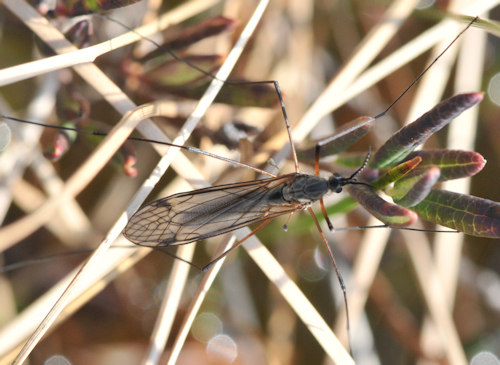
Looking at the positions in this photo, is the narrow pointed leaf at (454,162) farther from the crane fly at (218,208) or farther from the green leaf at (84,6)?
the green leaf at (84,6)

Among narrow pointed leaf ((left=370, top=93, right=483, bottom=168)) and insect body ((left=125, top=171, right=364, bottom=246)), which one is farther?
insect body ((left=125, top=171, right=364, bottom=246))

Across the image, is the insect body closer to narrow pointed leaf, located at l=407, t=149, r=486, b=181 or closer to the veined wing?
the veined wing

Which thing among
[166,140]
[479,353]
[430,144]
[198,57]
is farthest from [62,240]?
[479,353]

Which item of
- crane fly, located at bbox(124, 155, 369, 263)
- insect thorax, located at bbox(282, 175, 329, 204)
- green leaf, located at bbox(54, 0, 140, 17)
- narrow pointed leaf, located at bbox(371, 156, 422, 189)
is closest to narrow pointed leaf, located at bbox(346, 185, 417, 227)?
narrow pointed leaf, located at bbox(371, 156, 422, 189)

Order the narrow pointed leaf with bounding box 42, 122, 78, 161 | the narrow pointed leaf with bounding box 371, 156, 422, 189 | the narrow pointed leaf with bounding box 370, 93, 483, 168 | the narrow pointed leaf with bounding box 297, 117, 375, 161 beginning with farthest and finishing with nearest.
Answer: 1. the narrow pointed leaf with bounding box 42, 122, 78, 161
2. the narrow pointed leaf with bounding box 297, 117, 375, 161
3. the narrow pointed leaf with bounding box 371, 156, 422, 189
4. the narrow pointed leaf with bounding box 370, 93, 483, 168

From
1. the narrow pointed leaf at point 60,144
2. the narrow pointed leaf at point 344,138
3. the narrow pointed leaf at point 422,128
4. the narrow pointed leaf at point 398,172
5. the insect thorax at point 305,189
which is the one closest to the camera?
the narrow pointed leaf at point 422,128

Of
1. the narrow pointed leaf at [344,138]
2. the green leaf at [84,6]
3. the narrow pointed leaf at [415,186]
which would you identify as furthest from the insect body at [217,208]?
the green leaf at [84,6]

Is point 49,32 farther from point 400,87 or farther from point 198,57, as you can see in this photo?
point 400,87
